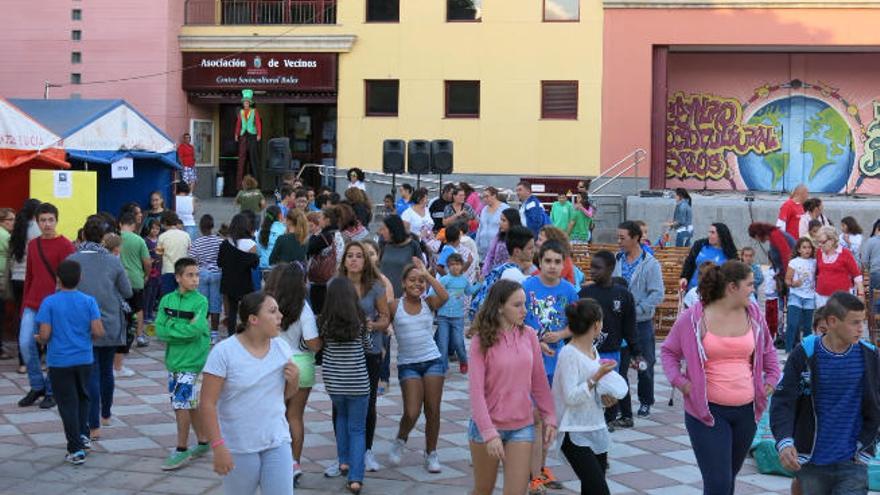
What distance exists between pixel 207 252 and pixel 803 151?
2113 centimetres

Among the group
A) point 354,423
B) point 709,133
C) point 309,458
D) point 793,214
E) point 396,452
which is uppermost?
point 709,133

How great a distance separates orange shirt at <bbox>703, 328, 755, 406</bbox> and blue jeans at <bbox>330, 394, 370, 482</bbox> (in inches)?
105

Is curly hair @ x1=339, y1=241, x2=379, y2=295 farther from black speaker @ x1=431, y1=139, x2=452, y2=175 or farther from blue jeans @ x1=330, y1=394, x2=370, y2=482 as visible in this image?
black speaker @ x1=431, y1=139, x2=452, y2=175

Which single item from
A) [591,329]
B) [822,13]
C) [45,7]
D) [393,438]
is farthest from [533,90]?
[591,329]

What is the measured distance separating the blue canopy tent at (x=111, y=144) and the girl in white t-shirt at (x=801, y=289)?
1034 cm

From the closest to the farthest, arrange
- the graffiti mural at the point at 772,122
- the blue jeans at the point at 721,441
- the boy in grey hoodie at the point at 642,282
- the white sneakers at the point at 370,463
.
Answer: the blue jeans at the point at 721,441 → the white sneakers at the point at 370,463 → the boy in grey hoodie at the point at 642,282 → the graffiti mural at the point at 772,122

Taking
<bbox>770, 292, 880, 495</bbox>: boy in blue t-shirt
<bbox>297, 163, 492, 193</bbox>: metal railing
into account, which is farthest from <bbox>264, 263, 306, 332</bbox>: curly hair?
<bbox>297, 163, 492, 193</bbox>: metal railing

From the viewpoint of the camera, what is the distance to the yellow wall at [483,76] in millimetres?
29734

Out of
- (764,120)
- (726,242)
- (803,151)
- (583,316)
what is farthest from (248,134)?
(583,316)

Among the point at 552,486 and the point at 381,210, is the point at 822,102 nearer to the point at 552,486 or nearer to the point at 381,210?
the point at 381,210

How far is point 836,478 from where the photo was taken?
6.24m

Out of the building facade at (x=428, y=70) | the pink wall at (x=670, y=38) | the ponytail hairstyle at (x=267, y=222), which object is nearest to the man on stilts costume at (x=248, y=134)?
the building facade at (x=428, y=70)

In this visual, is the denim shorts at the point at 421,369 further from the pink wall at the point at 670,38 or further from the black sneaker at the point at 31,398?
the pink wall at the point at 670,38

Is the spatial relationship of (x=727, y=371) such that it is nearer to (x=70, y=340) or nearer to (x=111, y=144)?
(x=70, y=340)
